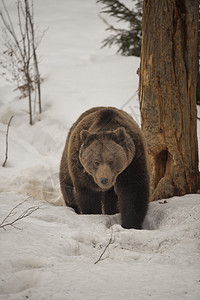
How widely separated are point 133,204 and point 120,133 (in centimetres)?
83

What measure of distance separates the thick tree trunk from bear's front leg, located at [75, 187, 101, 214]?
111cm

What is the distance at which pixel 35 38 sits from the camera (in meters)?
8.98

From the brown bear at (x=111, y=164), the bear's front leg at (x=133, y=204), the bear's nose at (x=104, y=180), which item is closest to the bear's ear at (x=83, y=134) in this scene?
the brown bear at (x=111, y=164)

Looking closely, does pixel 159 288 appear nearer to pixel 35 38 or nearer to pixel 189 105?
pixel 189 105

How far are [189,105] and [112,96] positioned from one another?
4103mm

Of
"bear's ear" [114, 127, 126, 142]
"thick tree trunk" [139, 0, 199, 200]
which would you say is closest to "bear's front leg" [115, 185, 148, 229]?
"bear's ear" [114, 127, 126, 142]

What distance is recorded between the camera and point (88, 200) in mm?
3885

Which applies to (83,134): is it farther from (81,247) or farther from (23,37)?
(23,37)

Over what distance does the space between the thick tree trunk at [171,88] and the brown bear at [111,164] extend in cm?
80

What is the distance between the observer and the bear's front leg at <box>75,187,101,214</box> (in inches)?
151

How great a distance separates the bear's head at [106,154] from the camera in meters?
3.21

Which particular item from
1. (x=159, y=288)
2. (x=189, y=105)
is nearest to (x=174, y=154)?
(x=189, y=105)

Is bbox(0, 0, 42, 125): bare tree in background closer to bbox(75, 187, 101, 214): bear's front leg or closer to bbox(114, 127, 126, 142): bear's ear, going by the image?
bbox(75, 187, 101, 214): bear's front leg

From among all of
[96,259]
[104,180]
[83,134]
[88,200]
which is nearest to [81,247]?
[96,259]
